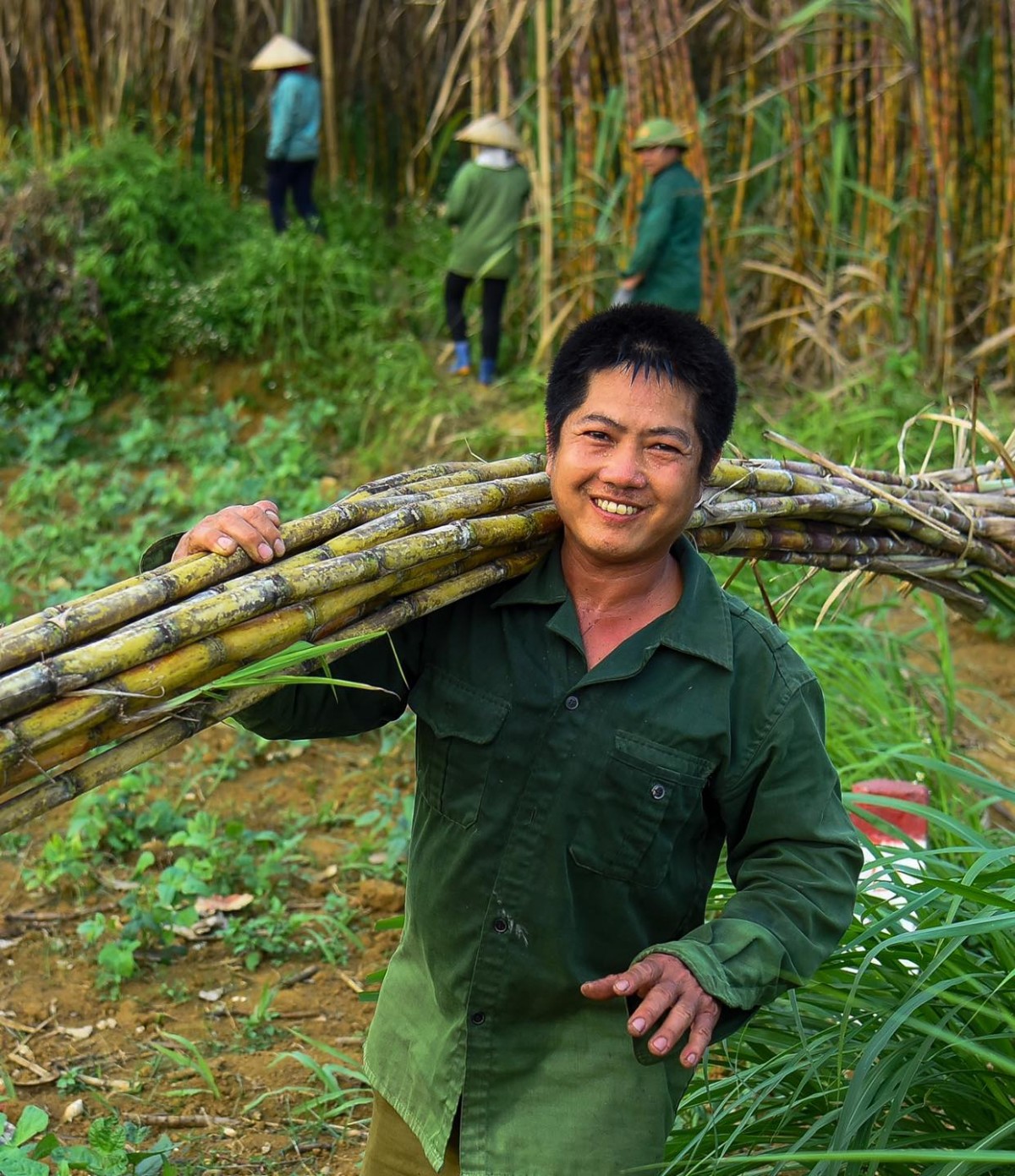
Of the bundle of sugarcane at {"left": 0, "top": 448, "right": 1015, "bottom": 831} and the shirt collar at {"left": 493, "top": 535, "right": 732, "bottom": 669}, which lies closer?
the bundle of sugarcane at {"left": 0, "top": 448, "right": 1015, "bottom": 831}

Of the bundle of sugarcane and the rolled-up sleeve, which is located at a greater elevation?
the bundle of sugarcane

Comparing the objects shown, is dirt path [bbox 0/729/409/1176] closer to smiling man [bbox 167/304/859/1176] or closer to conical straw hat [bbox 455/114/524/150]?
smiling man [bbox 167/304/859/1176]

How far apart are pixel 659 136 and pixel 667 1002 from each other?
522cm

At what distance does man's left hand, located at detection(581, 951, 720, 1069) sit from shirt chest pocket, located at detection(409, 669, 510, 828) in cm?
38

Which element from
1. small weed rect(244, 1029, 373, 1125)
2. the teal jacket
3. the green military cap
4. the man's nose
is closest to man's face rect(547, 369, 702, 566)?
the man's nose

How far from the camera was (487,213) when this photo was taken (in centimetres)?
676

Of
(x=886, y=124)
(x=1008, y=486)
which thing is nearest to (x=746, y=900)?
(x=1008, y=486)

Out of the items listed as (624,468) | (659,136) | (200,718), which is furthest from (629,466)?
(659,136)

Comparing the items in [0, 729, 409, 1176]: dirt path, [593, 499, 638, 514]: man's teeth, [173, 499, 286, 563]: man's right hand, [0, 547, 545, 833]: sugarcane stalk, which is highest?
[593, 499, 638, 514]: man's teeth

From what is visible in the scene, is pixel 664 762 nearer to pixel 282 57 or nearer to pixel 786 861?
pixel 786 861

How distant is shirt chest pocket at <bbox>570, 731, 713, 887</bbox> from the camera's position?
1756mm

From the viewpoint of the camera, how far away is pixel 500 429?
621 centimetres

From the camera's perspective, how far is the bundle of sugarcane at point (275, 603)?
1455 mm

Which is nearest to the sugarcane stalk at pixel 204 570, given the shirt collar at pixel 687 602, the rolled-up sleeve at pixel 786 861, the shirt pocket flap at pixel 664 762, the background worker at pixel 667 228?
the shirt collar at pixel 687 602
